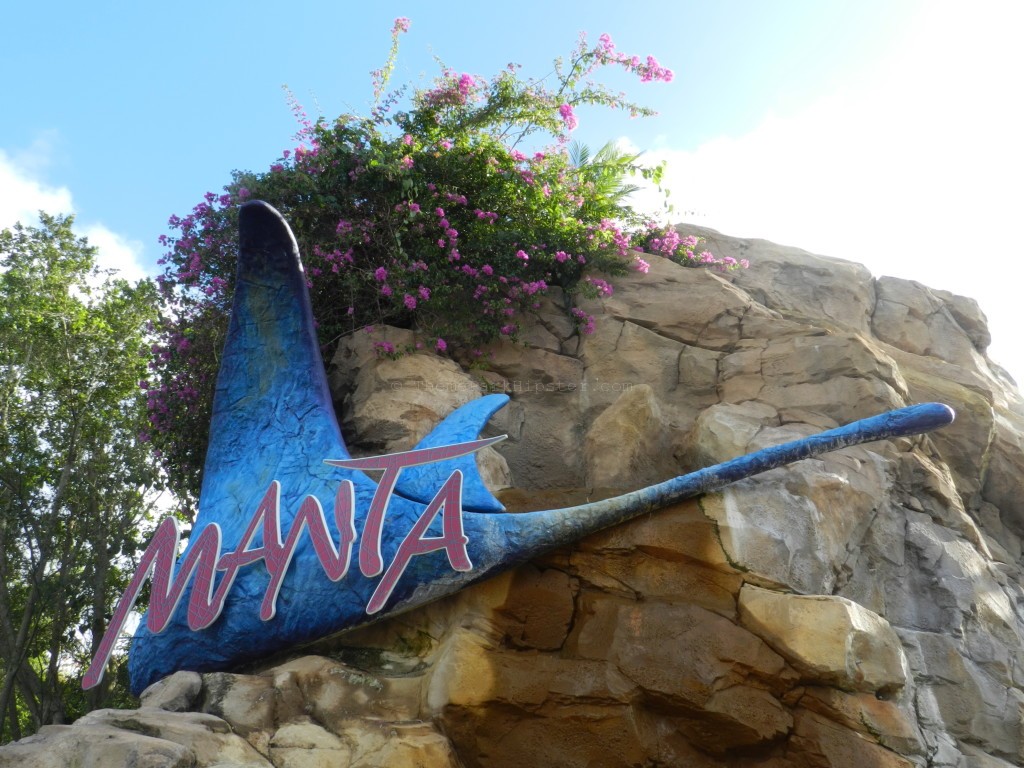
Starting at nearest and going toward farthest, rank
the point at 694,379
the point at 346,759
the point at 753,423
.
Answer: the point at 346,759 < the point at 753,423 < the point at 694,379

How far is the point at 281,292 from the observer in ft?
25.1

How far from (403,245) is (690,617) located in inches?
206

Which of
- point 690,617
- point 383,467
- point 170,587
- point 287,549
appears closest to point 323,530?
point 287,549

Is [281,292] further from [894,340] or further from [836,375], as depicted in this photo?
[894,340]

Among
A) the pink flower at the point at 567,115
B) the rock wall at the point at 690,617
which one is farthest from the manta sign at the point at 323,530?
the pink flower at the point at 567,115

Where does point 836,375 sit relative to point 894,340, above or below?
below

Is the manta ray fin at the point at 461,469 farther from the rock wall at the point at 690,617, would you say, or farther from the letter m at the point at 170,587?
the letter m at the point at 170,587

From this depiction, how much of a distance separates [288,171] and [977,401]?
24.7 ft

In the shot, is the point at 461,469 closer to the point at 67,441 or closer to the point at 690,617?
the point at 690,617

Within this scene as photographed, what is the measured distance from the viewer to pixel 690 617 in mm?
5953

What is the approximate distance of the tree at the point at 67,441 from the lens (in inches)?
461

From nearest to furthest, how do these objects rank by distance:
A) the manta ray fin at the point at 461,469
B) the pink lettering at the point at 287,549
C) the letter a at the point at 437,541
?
1. the letter a at the point at 437,541
2. the pink lettering at the point at 287,549
3. the manta ray fin at the point at 461,469

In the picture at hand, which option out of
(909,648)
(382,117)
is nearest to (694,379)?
(909,648)

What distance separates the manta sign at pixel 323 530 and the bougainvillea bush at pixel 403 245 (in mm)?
1801
